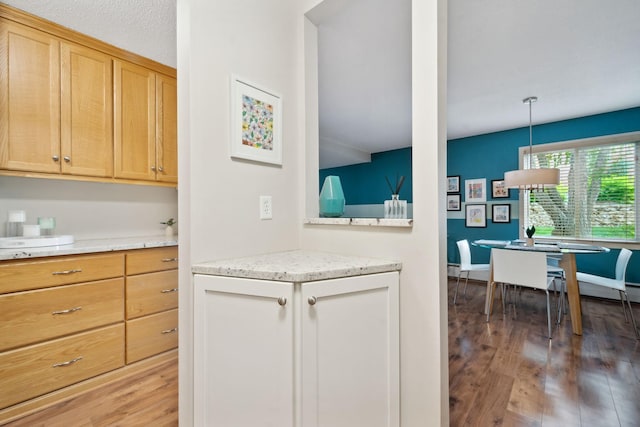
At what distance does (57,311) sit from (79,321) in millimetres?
137

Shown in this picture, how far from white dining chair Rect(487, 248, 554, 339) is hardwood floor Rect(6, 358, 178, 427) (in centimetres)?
301

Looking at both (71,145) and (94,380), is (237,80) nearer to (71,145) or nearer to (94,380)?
(71,145)

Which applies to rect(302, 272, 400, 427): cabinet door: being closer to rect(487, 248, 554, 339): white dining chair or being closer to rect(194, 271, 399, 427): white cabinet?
rect(194, 271, 399, 427): white cabinet

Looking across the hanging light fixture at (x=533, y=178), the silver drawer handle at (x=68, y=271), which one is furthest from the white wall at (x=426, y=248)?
the hanging light fixture at (x=533, y=178)

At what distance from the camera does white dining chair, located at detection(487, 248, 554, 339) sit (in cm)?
272

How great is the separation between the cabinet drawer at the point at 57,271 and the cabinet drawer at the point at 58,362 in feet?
1.15

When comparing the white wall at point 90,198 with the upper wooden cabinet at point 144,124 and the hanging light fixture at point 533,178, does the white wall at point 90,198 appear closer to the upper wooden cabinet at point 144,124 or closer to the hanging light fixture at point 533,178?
the upper wooden cabinet at point 144,124

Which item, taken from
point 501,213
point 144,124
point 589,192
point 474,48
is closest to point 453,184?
point 501,213

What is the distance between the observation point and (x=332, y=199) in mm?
1591

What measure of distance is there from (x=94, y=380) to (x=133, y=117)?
74.0 inches

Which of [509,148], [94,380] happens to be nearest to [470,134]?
[509,148]

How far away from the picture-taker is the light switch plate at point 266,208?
1.44 m

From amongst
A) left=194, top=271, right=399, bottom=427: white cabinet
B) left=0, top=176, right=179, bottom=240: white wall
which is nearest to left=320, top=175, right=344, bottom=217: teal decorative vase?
left=194, top=271, right=399, bottom=427: white cabinet

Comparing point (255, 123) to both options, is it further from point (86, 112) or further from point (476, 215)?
point (476, 215)
